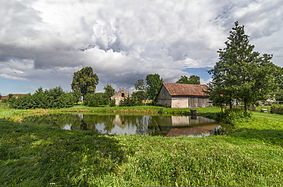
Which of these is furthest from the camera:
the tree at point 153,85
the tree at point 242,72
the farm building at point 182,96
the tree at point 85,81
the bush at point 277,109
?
the tree at point 85,81

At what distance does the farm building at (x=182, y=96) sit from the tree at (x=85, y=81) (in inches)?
1315

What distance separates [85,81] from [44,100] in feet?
103

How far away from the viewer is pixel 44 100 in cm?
6003

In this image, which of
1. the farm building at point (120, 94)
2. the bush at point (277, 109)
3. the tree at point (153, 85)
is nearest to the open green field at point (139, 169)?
the bush at point (277, 109)

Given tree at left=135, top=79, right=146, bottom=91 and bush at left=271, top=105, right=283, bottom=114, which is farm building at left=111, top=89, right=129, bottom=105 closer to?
tree at left=135, top=79, right=146, bottom=91

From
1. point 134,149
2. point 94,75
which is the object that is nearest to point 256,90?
point 134,149

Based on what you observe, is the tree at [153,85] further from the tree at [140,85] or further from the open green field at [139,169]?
the open green field at [139,169]

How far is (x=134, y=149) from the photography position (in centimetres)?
1008

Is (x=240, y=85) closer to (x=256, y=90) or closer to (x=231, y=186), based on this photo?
(x=256, y=90)

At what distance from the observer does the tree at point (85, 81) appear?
3568 inches

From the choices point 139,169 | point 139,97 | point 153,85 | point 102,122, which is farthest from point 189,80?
point 139,169

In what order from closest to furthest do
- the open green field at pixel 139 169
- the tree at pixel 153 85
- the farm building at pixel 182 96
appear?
the open green field at pixel 139 169 < the farm building at pixel 182 96 < the tree at pixel 153 85

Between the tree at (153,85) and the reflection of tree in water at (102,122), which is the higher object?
the tree at (153,85)

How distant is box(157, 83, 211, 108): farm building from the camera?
204 feet
